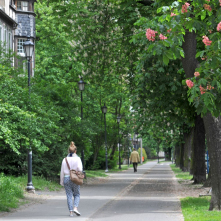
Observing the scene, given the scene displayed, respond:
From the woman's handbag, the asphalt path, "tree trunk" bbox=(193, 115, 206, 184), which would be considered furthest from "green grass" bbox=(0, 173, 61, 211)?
"tree trunk" bbox=(193, 115, 206, 184)

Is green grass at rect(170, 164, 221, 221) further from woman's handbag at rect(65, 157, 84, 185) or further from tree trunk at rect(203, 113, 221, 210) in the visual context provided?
woman's handbag at rect(65, 157, 84, 185)

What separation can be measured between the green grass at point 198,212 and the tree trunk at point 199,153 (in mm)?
9696

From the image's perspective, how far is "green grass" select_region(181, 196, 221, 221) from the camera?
1201cm

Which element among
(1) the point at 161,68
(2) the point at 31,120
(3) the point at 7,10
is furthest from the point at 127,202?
(3) the point at 7,10

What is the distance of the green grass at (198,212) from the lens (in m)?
12.0

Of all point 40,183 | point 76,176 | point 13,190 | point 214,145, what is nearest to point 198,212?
point 214,145

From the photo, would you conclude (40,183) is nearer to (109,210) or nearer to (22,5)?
(109,210)

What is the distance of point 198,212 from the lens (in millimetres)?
13422

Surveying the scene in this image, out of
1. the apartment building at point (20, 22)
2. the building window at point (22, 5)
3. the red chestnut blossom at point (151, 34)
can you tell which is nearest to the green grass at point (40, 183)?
the red chestnut blossom at point (151, 34)

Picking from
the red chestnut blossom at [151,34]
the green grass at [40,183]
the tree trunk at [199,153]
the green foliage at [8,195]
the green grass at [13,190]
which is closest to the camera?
the red chestnut blossom at [151,34]

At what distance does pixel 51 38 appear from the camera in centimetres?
4484

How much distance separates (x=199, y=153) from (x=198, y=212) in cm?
1395

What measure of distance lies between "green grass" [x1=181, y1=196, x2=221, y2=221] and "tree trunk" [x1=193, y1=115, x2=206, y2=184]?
970cm

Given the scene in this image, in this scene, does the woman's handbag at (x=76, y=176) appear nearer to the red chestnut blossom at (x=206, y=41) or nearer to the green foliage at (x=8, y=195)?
the green foliage at (x=8, y=195)
